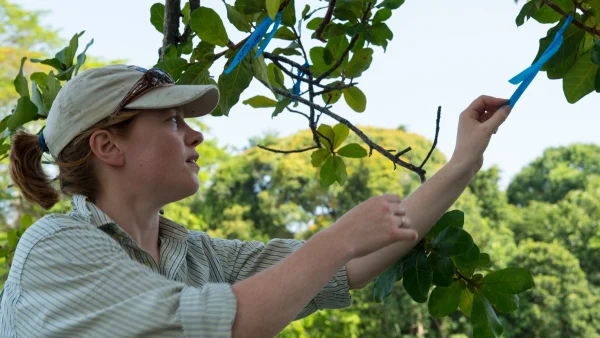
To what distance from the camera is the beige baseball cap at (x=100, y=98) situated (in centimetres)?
124

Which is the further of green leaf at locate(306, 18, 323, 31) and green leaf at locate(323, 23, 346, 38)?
green leaf at locate(306, 18, 323, 31)

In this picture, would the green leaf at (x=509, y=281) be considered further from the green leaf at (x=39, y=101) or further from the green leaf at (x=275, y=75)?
the green leaf at (x=39, y=101)

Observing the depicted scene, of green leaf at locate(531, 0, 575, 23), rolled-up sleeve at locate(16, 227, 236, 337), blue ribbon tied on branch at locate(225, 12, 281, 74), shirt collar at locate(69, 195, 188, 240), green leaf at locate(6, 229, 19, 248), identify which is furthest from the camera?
green leaf at locate(6, 229, 19, 248)

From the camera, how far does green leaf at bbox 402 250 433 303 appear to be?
1.31 meters

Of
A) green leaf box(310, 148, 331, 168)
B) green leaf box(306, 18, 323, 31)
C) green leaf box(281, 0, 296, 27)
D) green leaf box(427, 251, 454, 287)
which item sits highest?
green leaf box(306, 18, 323, 31)

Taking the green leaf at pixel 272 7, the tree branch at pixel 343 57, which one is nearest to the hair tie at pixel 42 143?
the green leaf at pixel 272 7

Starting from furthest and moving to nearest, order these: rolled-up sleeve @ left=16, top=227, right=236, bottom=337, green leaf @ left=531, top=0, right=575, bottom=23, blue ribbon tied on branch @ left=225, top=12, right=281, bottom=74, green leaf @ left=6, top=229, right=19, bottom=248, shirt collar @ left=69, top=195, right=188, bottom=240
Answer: green leaf @ left=6, top=229, right=19, bottom=248
green leaf @ left=531, top=0, right=575, bottom=23
blue ribbon tied on branch @ left=225, top=12, right=281, bottom=74
shirt collar @ left=69, top=195, right=188, bottom=240
rolled-up sleeve @ left=16, top=227, right=236, bottom=337

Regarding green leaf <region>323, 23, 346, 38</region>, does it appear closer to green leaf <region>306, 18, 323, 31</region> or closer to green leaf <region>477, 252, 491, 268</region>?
green leaf <region>306, 18, 323, 31</region>

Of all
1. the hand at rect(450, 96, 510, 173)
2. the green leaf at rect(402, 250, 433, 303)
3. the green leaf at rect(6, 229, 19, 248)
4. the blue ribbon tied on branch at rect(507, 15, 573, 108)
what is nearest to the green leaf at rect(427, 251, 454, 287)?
the green leaf at rect(402, 250, 433, 303)

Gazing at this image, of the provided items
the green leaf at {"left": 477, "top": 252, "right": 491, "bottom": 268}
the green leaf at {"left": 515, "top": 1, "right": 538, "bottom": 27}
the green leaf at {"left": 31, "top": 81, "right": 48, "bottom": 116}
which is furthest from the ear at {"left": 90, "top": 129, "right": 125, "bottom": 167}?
the green leaf at {"left": 515, "top": 1, "right": 538, "bottom": 27}

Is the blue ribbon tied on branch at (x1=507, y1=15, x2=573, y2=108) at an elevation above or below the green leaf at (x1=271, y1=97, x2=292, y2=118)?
below

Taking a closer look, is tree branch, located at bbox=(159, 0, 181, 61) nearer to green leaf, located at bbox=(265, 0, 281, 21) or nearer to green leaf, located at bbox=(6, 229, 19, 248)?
green leaf, located at bbox=(265, 0, 281, 21)

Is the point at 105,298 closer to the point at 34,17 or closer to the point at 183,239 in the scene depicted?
the point at 183,239

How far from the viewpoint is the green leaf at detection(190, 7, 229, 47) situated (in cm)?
135
